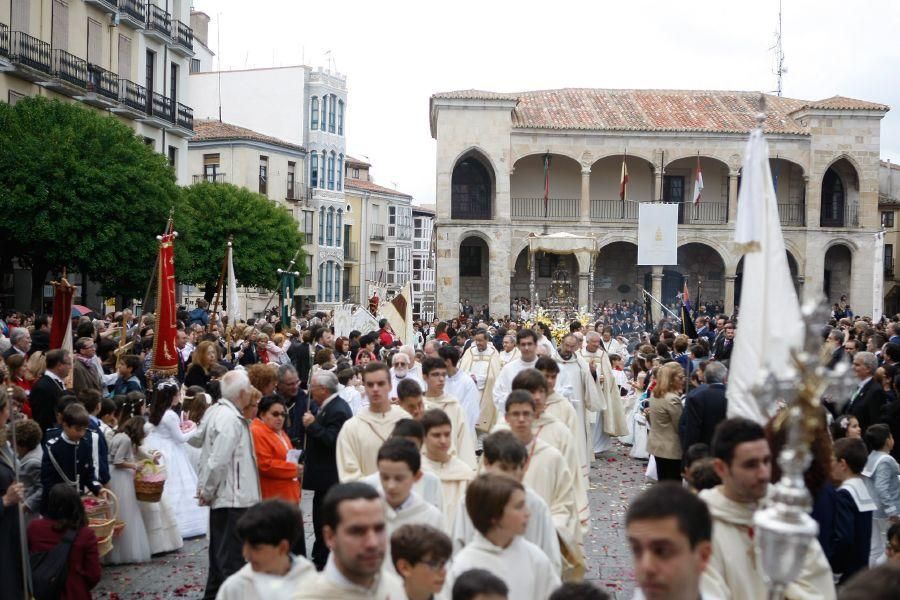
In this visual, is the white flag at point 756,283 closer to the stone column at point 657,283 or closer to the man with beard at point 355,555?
the man with beard at point 355,555

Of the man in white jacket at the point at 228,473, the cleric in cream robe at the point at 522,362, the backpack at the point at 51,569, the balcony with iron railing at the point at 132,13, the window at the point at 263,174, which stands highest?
the balcony with iron railing at the point at 132,13

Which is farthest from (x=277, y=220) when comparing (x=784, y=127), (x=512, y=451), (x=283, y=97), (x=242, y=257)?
(x=512, y=451)

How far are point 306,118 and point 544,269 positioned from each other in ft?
67.6

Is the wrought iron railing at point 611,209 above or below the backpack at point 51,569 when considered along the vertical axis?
above

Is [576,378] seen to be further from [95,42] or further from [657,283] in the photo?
[657,283]

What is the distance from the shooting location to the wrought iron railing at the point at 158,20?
3262 centimetres

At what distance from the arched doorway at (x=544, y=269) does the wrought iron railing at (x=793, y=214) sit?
894 cm

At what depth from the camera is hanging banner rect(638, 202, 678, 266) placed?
36.8 metres

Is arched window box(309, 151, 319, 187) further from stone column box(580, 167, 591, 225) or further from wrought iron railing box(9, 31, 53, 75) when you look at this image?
wrought iron railing box(9, 31, 53, 75)

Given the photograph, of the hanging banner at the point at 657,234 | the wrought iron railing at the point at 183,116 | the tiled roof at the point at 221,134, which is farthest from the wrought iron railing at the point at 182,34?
the hanging banner at the point at 657,234

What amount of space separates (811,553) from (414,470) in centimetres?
197

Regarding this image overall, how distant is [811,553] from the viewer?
12.5ft

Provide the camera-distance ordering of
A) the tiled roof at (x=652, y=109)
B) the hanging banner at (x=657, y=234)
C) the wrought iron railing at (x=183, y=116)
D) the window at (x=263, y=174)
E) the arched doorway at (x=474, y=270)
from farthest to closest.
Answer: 1. the window at (x=263, y=174)
2. the arched doorway at (x=474, y=270)
3. the tiled roof at (x=652, y=109)
4. the hanging banner at (x=657, y=234)
5. the wrought iron railing at (x=183, y=116)

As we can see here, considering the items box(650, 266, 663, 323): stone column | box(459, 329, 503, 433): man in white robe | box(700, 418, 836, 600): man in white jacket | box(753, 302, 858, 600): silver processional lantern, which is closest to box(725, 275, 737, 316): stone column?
box(650, 266, 663, 323): stone column
